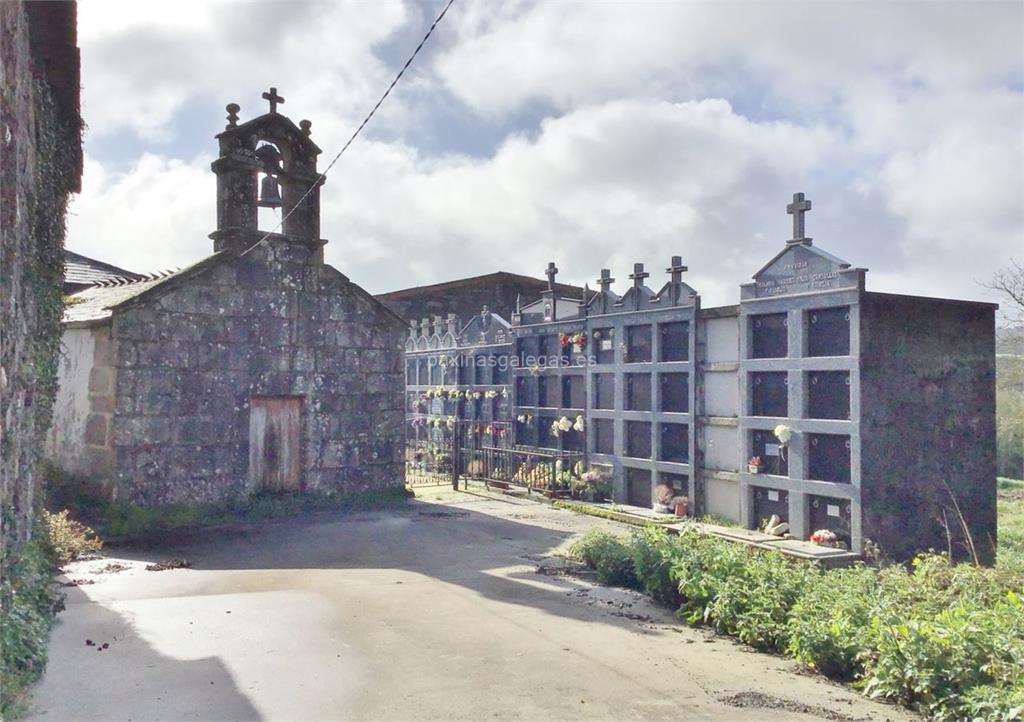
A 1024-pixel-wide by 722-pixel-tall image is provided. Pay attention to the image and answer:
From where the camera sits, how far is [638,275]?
1461 cm

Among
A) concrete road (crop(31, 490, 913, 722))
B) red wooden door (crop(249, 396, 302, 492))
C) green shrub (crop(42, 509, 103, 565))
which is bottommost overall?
concrete road (crop(31, 490, 913, 722))

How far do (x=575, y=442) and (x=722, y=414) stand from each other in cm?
383

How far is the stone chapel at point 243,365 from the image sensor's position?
41.3ft

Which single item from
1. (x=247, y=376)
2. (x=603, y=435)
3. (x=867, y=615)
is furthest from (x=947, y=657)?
(x=247, y=376)

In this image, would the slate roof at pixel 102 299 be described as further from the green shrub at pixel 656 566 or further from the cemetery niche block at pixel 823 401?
the green shrub at pixel 656 566

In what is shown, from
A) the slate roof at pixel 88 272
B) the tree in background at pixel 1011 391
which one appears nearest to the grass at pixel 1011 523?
the tree in background at pixel 1011 391

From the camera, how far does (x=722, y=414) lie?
42.4 feet

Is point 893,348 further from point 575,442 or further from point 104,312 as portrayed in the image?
point 104,312

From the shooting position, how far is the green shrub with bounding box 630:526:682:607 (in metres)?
7.95

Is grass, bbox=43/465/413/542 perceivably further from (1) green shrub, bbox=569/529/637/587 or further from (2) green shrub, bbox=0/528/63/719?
(1) green shrub, bbox=569/529/637/587

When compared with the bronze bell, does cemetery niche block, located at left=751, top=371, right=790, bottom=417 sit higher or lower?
lower

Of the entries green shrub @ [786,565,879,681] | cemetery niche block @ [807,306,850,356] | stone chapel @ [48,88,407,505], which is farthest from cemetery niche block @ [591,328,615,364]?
green shrub @ [786,565,879,681]

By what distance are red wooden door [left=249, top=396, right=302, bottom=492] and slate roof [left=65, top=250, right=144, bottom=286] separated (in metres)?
3.38

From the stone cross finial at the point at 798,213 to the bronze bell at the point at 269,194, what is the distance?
28.3 ft
